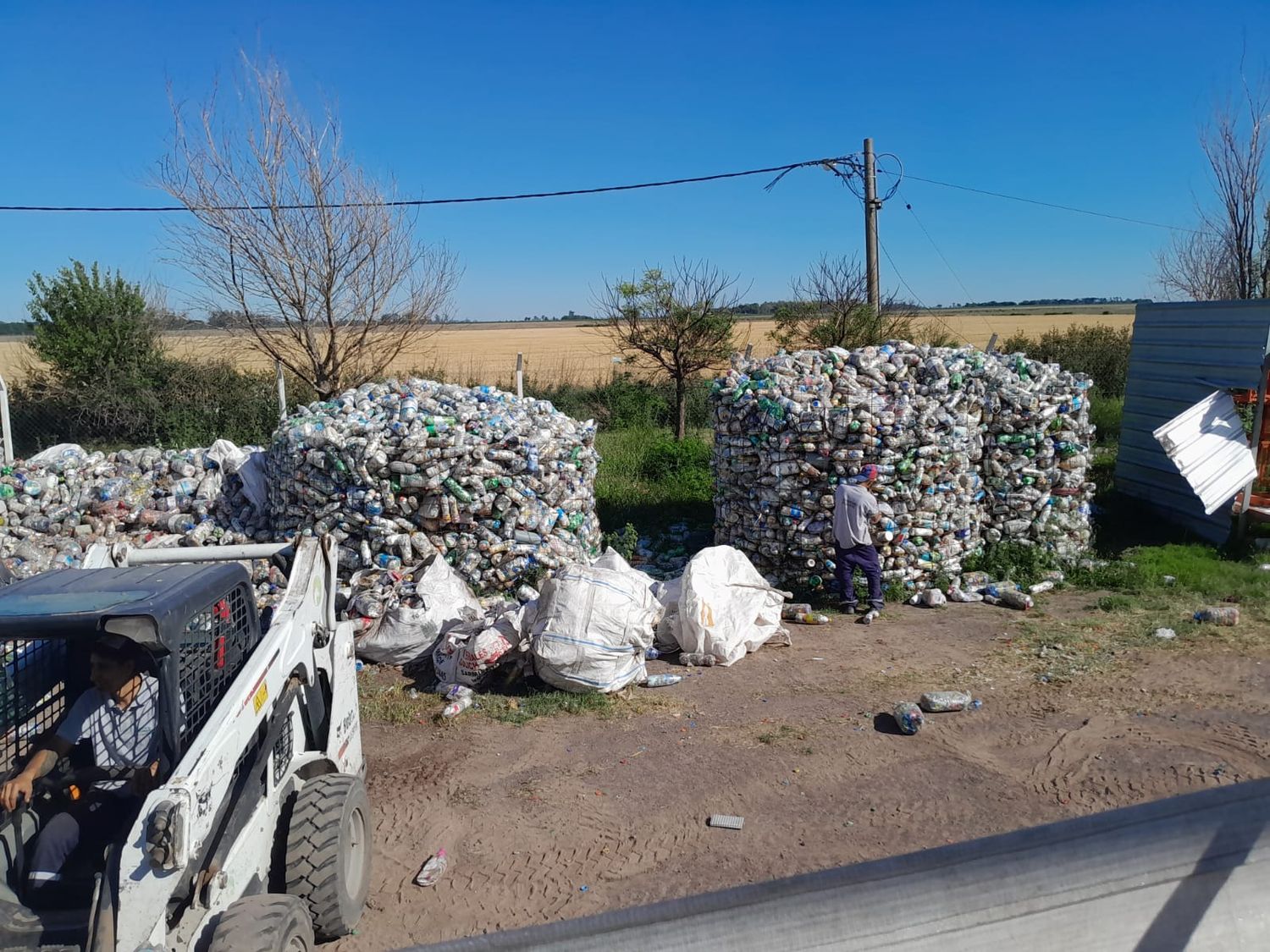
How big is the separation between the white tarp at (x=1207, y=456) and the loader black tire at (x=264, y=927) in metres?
9.46

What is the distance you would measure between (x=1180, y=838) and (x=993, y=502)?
8749 millimetres

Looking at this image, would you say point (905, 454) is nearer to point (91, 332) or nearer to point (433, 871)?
point (433, 871)

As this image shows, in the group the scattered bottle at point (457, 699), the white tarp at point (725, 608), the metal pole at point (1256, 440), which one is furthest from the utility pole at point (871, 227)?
the scattered bottle at point (457, 699)

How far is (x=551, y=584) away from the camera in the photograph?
706cm

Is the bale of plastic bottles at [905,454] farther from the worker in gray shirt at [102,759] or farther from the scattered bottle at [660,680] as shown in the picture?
the worker in gray shirt at [102,759]

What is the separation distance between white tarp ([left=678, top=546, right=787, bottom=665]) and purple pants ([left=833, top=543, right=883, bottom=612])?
0.91 m

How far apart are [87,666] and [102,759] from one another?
38cm

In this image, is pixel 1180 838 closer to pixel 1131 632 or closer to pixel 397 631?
pixel 397 631

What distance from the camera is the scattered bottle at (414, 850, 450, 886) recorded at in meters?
4.53

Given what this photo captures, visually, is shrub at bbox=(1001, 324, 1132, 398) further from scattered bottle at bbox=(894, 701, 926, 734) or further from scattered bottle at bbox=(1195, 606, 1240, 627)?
scattered bottle at bbox=(894, 701, 926, 734)

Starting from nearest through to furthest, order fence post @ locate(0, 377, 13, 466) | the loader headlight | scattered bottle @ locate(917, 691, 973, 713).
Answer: the loader headlight → scattered bottle @ locate(917, 691, 973, 713) → fence post @ locate(0, 377, 13, 466)

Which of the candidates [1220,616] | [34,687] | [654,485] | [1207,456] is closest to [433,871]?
[34,687]

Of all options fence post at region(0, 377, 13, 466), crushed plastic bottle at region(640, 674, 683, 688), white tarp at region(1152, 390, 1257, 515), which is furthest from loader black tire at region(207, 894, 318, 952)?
fence post at region(0, 377, 13, 466)

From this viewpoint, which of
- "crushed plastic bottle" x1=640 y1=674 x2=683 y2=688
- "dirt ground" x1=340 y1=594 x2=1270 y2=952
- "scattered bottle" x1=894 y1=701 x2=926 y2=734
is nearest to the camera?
"dirt ground" x1=340 y1=594 x2=1270 y2=952
